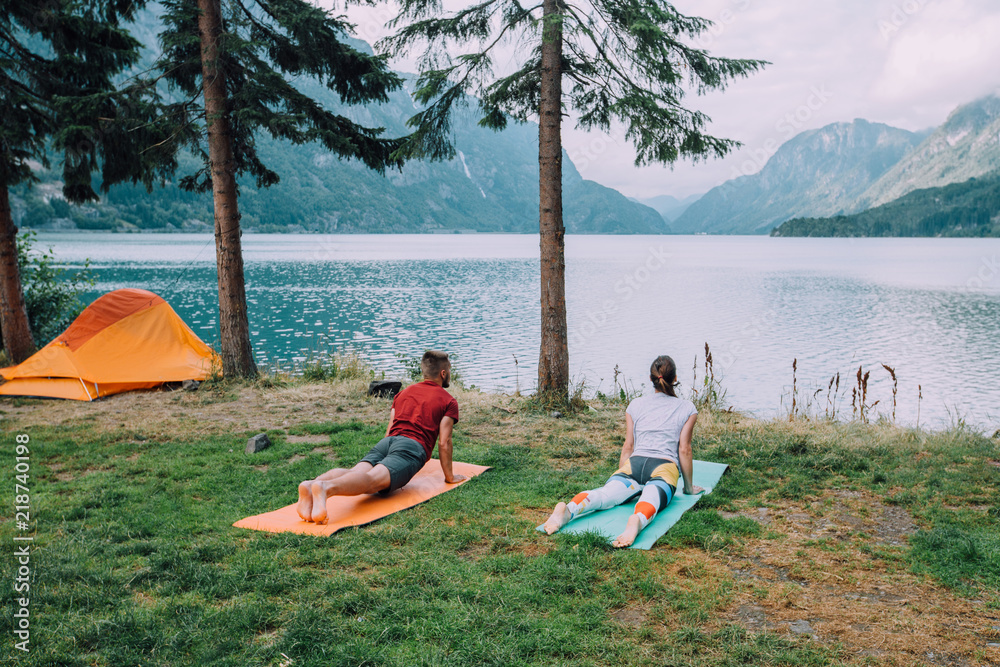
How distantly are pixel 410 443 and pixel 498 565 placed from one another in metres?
1.91

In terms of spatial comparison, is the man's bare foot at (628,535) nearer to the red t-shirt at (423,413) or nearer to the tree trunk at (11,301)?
the red t-shirt at (423,413)

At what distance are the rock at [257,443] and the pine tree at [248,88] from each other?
452 cm

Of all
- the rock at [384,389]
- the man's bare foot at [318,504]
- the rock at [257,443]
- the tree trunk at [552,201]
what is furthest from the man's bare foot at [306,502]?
the rock at [384,389]

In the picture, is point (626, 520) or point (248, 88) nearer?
point (626, 520)

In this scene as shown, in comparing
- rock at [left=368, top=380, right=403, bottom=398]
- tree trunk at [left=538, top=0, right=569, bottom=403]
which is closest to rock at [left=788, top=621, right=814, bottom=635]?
tree trunk at [left=538, top=0, right=569, bottom=403]

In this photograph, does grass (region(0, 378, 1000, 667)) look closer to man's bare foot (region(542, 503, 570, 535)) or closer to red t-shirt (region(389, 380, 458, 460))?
man's bare foot (region(542, 503, 570, 535))

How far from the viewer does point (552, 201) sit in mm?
10180

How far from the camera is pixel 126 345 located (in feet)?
39.9

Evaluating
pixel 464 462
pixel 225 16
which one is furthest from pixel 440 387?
pixel 225 16

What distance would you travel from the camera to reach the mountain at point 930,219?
164 meters

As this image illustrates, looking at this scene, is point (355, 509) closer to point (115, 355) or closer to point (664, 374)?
point (664, 374)

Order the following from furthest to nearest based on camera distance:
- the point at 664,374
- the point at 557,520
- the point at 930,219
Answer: the point at 930,219 → the point at 664,374 → the point at 557,520

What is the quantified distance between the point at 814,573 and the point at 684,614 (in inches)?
48.5


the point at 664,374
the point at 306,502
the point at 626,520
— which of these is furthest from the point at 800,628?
→ the point at 306,502
